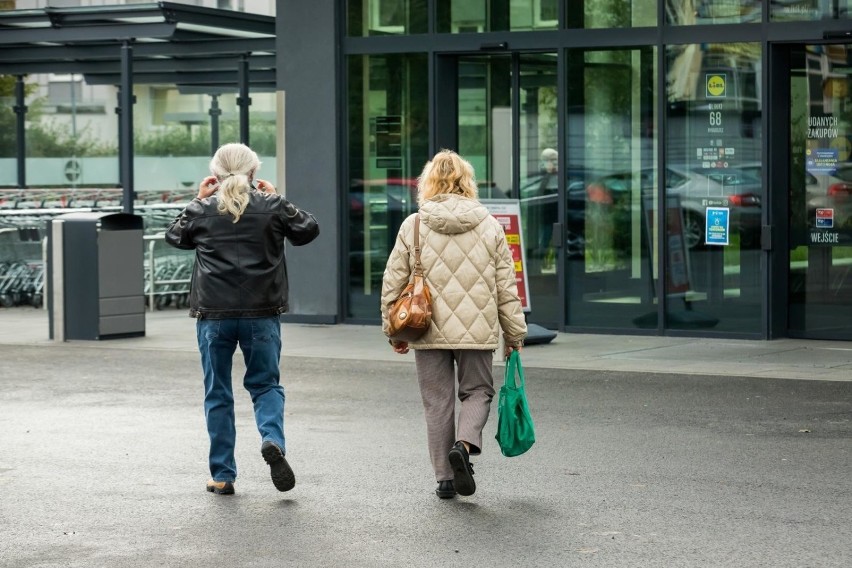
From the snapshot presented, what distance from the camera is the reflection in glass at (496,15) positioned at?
16.4 m

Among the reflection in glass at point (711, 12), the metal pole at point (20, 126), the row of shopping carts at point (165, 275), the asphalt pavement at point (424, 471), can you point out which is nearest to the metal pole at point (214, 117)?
the metal pole at point (20, 126)

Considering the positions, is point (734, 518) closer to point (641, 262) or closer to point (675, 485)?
point (675, 485)

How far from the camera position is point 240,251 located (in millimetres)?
7961

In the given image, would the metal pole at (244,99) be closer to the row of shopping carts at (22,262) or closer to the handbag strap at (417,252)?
the row of shopping carts at (22,262)

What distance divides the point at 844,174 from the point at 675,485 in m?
7.92

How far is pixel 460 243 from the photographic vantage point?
26.1 ft

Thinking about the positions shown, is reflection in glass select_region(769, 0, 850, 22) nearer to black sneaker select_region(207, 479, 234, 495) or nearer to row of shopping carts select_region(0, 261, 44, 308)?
black sneaker select_region(207, 479, 234, 495)

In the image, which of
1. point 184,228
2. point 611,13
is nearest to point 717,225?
point 611,13

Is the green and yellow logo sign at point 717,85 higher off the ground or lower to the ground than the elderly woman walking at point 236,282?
higher

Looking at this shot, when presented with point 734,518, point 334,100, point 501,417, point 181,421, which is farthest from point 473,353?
point 334,100

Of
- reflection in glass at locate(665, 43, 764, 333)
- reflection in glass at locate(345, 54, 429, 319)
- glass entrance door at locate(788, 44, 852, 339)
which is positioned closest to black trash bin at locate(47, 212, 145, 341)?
reflection in glass at locate(345, 54, 429, 319)

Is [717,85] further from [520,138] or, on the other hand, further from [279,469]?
[279,469]

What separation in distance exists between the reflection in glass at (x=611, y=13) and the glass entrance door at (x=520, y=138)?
1.64ft

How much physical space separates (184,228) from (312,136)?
9.52 metres
